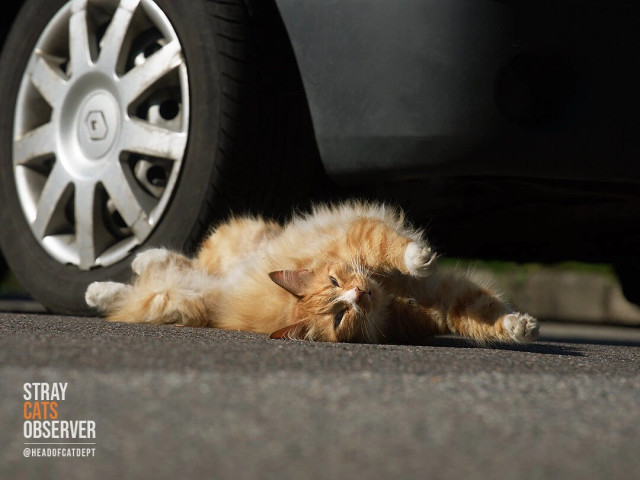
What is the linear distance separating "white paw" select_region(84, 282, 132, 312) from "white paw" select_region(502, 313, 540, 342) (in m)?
1.46

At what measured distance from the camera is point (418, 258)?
279 cm

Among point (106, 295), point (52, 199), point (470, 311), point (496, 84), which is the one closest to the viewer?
point (496, 84)

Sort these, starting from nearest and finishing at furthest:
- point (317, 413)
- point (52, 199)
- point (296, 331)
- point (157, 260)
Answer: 1. point (317, 413)
2. point (296, 331)
3. point (157, 260)
4. point (52, 199)

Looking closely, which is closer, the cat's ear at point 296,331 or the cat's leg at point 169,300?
the cat's ear at point 296,331

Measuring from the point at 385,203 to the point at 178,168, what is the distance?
796 millimetres

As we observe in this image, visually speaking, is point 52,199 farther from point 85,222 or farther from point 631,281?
point 631,281

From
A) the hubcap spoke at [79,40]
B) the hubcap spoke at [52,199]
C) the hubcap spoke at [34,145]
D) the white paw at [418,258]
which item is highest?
the hubcap spoke at [79,40]

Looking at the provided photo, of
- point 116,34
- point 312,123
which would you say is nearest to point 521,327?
point 312,123

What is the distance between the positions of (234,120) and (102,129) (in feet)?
2.21

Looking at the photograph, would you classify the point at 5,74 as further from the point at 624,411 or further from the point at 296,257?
the point at 624,411

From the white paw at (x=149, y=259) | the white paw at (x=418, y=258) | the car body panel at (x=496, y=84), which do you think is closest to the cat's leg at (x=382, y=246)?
the white paw at (x=418, y=258)

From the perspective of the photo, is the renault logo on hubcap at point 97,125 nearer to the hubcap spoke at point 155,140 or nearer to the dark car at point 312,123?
the dark car at point 312,123

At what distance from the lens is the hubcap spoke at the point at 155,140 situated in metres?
3.35

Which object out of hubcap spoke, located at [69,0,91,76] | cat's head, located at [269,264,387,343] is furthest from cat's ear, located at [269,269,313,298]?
hubcap spoke, located at [69,0,91,76]
